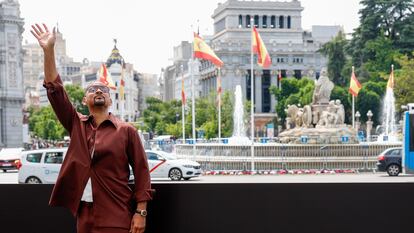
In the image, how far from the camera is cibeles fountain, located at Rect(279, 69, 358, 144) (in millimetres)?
25594

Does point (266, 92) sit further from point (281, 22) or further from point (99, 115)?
point (99, 115)

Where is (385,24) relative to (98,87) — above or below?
above

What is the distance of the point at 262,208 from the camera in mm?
4578

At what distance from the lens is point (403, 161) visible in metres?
19.6

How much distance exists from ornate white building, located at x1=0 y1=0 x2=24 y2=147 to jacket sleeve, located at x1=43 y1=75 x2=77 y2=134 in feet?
205

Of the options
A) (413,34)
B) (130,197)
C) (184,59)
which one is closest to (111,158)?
(130,197)

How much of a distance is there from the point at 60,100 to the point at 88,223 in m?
0.75

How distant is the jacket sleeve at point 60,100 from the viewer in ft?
12.6

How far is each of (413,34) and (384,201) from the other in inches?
2189

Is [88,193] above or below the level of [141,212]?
above

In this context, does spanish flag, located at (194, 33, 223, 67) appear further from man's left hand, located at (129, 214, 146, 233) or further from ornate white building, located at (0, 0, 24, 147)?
ornate white building, located at (0, 0, 24, 147)

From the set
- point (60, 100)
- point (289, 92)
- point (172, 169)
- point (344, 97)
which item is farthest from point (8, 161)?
point (289, 92)

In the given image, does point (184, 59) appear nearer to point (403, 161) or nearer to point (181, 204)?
point (403, 161)

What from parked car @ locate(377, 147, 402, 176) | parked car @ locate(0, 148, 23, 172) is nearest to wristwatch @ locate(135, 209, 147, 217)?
parked car @ locate(377, 147, 402, 176)
